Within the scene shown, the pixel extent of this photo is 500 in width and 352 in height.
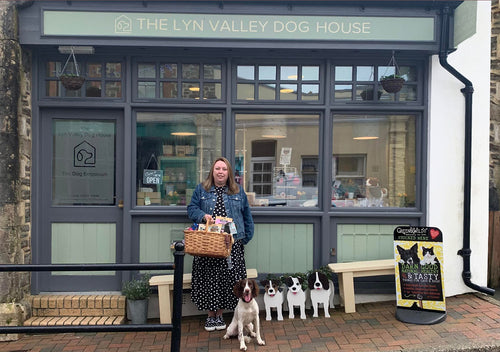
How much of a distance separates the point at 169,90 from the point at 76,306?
2917mm

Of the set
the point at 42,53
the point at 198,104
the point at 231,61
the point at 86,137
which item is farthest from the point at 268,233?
the point at 42,53

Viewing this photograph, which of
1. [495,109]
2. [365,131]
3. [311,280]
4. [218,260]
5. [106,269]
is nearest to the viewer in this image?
[106,269]

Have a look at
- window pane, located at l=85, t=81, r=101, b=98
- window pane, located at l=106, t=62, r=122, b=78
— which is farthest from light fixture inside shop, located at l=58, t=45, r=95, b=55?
window pane, located at l=85, t=81, r=101, b=98

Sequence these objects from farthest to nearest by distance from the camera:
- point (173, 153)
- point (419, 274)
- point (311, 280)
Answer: point (173, 153)
point (311, 280)
point (419, 274)

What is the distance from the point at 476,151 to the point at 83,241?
5.25m

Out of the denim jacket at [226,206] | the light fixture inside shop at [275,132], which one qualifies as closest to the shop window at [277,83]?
the light fixture inside shop at [275,132]

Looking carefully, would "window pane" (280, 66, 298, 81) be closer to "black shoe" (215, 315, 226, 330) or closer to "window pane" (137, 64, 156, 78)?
"window pane" (137, 64, 156, 78)

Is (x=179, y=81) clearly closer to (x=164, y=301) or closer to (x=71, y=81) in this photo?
(x=71, y=81)

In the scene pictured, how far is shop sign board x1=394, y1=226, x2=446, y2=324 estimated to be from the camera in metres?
4.55

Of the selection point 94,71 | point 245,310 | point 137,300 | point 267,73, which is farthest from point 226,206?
point 94,71

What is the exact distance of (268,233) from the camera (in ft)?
17.1

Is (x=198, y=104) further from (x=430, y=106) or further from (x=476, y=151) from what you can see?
(x=476, y=151)

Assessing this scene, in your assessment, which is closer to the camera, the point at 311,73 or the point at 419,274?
the point at 419,274

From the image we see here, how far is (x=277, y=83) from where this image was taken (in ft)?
17.2
